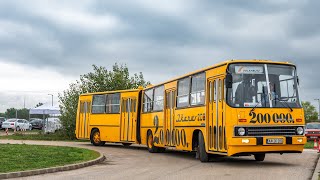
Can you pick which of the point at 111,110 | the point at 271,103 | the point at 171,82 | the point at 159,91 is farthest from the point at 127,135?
the point at 271,103

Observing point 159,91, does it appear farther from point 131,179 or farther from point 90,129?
point 131,179

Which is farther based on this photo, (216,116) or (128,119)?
(128,119)

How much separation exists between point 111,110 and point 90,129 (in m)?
2.38

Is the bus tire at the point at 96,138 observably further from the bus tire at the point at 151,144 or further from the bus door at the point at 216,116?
the bus door at the point at 216,116

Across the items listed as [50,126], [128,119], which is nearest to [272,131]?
[128,119]

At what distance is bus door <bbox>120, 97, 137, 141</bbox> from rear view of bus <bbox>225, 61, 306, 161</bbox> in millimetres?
11030

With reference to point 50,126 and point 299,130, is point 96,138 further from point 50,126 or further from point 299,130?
point 50,126

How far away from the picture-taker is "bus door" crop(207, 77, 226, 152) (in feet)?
50.7

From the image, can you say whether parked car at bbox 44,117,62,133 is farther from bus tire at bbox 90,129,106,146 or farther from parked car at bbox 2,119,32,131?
bus tire at bbox 90,129,106,146

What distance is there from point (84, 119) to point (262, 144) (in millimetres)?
17083

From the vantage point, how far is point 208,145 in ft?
53.7

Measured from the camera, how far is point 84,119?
30.2m

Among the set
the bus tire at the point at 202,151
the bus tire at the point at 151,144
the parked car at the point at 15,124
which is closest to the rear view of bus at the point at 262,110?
the bus tire at the point at 202,151

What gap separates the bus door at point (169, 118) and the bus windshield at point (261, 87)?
209 inches
